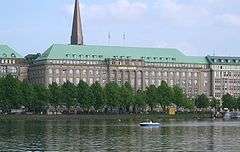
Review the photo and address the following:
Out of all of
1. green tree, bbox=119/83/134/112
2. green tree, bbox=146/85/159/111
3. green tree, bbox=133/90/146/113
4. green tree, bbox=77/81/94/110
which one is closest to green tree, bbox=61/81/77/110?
green tree, bbox=77/81/94/110

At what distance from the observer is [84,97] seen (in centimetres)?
17125

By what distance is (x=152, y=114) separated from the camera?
174 m

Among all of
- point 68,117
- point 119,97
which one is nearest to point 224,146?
point 68,117

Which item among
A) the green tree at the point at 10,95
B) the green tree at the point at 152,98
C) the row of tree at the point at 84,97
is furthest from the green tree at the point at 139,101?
the green tree at the point at 10,95

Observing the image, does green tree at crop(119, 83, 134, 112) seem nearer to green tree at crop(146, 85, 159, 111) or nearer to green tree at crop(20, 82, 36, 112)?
green tree at crop(146, 85, 159, 111)

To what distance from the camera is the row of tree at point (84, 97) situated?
156 meters

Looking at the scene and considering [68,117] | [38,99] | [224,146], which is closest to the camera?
[224,146]

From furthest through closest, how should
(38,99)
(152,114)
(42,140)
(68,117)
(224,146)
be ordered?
(152,114) → (38,99) → (68,117) → (42,140) → (224,146)

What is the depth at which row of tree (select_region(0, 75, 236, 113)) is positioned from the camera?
15588 centimetres

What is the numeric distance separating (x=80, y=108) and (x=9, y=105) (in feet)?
93.2

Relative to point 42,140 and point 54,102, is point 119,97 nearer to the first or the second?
point 54,102

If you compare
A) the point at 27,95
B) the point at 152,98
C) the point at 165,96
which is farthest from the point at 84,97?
the point at 165,96

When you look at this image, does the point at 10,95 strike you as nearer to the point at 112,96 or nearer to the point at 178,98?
the point at 112,96

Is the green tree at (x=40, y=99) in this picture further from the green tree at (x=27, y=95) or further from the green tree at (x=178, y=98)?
the green tree at (x=178, y=98)
